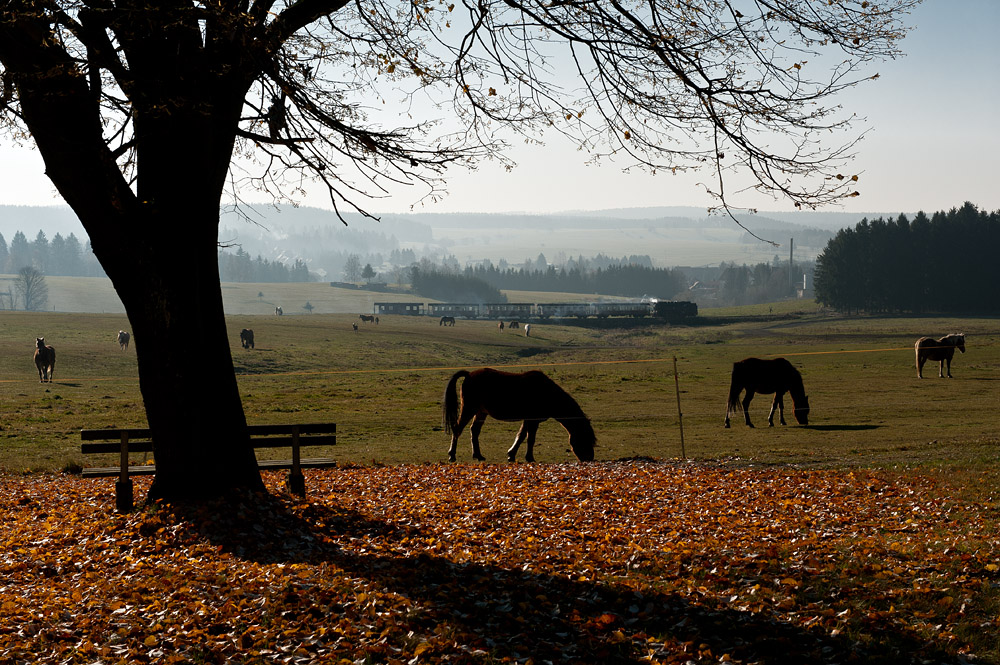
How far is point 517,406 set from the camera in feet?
63.8

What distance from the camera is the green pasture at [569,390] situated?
19688 mm

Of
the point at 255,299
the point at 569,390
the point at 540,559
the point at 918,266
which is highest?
the point at 918,266

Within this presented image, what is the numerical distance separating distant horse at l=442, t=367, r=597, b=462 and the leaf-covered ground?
6262 mm

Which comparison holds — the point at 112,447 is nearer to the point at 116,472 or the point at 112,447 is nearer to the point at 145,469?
the point at 116,472

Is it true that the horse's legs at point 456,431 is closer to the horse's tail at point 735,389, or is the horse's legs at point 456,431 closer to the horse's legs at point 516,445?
the horse's legs at point 516,445

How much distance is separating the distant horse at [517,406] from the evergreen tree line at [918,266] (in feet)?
302

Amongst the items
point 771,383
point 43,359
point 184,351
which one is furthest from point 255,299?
point 184,351

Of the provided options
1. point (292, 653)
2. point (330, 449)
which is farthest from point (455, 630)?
point (330, 449)

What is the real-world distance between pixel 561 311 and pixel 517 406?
298 ft

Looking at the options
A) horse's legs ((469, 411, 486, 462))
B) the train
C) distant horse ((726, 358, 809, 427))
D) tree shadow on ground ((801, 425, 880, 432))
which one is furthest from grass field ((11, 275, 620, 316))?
horse's legs ((469, 411, 486, 462))

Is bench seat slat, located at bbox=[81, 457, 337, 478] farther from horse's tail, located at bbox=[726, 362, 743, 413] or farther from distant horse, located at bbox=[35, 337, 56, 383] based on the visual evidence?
distant horse, located at bbox=[35, 337, 56, 383]

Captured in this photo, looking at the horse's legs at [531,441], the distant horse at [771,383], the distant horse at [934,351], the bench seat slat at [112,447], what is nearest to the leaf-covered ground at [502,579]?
the bench seat slat at [112,447]

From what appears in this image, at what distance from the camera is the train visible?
9444 cm

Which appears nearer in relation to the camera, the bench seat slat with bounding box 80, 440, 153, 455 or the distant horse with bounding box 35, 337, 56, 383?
the bench seat slat with bounding box 80, 440, 153, 455
